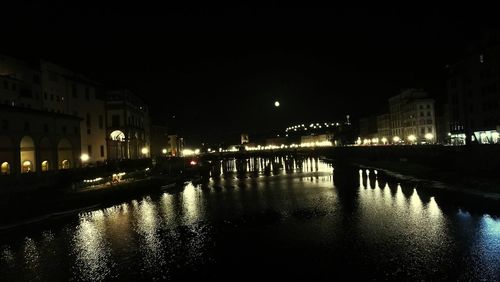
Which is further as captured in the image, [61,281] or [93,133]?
[93,133]

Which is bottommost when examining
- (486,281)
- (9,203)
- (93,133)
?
(486,281)

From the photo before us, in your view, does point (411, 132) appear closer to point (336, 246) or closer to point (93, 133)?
point (93, 133)

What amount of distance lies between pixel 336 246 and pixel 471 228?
11.9 m

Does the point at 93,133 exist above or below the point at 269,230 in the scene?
above

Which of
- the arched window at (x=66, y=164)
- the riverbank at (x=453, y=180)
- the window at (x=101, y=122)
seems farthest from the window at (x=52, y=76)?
the riverbank at (x=453, y=180)

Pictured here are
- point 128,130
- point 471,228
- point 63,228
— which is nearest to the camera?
point 471,228

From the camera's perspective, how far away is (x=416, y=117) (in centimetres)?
12381

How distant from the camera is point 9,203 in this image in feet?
140

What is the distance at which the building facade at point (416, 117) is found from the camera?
123 m

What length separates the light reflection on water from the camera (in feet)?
83.6

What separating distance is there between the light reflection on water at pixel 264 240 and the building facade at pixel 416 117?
7850 centimetres

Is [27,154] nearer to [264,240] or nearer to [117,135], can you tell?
[117,135]

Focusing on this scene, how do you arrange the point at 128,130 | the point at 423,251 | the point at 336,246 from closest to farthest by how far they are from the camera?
the point at 423,251 < the point at 336,246 < the point at 128,130

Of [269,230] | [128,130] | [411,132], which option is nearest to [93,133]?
[128,130]
